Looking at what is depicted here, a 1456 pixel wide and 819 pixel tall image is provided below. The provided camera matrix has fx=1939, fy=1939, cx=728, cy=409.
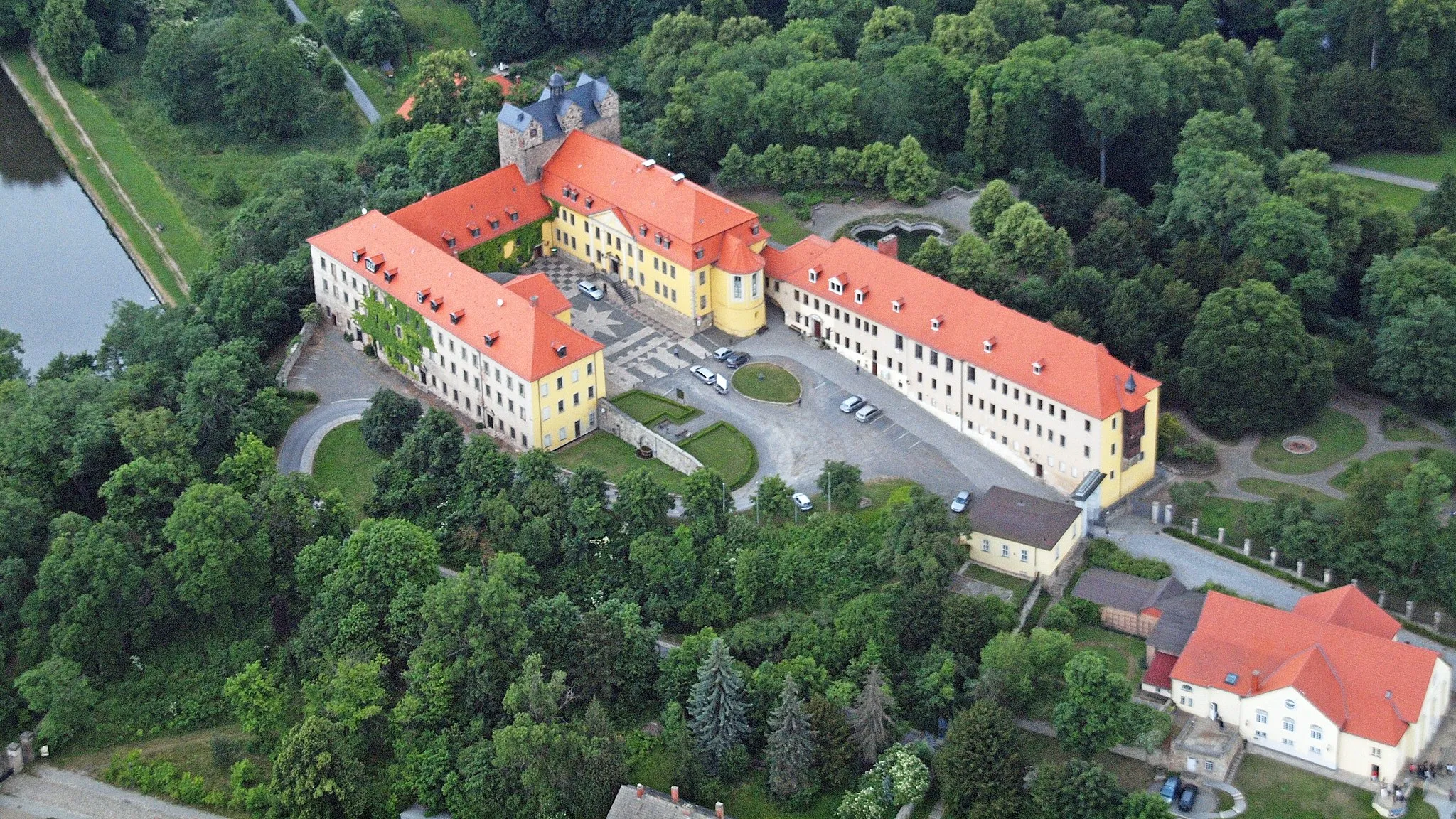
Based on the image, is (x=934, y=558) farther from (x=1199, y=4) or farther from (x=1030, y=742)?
(x=1199, y=4)

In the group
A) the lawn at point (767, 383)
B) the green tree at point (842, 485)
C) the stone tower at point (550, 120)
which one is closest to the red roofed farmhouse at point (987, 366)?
the lawn at point (767, 383)

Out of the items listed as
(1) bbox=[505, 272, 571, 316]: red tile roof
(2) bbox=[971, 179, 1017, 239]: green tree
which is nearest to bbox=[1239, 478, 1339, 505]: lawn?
(2) bbox=[971, 179, 1017, 239]: green tree

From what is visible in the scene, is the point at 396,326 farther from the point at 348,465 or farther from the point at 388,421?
the point at 348,465

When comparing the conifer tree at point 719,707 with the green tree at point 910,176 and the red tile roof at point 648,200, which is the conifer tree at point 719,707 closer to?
the red tile roof at point 648,200

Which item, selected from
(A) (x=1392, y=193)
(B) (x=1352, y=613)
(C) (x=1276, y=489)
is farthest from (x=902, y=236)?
(B) (x=1352, y=613)

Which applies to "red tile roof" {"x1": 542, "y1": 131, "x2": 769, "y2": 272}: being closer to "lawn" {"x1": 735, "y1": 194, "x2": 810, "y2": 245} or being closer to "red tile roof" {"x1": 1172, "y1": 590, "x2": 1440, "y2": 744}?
"lawn" {"x1": 735, "y1": 194, "x2": 810, "y2": 245}

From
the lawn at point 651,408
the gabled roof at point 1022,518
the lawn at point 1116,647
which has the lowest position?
the lawn at point 1116,647
